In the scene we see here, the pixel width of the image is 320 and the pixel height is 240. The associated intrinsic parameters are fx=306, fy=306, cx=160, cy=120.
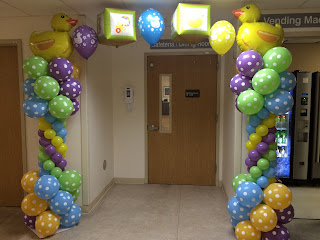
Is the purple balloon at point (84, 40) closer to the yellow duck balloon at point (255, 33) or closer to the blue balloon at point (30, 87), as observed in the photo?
the blue balloon at point (30, 87)

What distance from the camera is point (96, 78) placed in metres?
3.97

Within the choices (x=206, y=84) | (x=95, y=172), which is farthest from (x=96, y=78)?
(x=206, y=84)

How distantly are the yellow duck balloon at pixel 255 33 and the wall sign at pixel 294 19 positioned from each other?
430 mm

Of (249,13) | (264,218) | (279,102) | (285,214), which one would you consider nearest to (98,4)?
(249,13)

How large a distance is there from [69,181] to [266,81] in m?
2.16

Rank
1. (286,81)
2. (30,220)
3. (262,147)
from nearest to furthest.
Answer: (286,81) < (262,147) < (30,220)

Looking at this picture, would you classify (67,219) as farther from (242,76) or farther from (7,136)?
(242,76)

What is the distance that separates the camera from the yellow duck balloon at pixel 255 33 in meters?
2.77

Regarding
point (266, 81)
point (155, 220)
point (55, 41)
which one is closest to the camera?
point (266, 81)

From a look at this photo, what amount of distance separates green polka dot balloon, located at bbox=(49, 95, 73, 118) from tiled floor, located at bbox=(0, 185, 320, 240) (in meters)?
A: 1.28

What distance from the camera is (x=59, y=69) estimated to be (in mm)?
2967

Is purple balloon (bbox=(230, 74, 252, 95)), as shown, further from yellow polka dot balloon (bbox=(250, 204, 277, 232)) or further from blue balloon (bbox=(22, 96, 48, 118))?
blue balloon (bbox=(22, 96, 48, 118))

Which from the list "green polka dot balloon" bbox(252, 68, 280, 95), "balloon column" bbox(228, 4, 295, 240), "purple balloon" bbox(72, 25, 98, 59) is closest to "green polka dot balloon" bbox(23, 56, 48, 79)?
"purple balloon" bbox(72, 25, 98, 59)

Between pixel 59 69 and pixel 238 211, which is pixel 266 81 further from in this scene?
pixel 59 69
